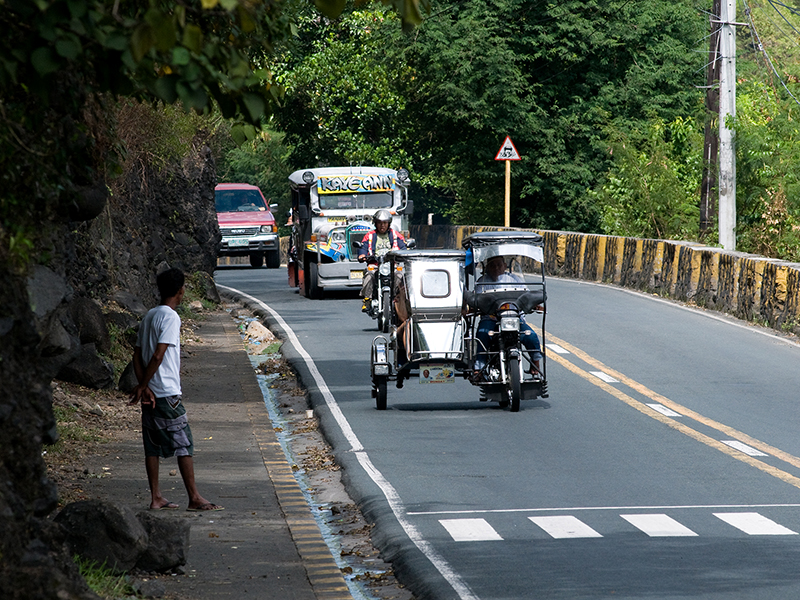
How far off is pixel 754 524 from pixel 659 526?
2.16ft

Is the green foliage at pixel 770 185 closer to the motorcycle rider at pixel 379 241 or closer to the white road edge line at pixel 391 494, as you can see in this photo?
the motorcycle rider at pixel 379 241

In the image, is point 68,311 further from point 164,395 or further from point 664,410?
point 664,410

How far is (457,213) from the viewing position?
56.8 m

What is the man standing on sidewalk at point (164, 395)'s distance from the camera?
934 cm

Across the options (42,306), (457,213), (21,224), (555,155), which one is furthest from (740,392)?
(457,213)

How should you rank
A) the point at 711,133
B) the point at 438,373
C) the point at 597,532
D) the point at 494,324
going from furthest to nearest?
the point at 711,133
the point at 438,373
the point at 494,324
the point at 597,532

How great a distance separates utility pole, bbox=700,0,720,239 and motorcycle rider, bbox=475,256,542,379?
543 inches

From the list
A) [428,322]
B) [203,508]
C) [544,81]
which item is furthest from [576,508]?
[544,81]

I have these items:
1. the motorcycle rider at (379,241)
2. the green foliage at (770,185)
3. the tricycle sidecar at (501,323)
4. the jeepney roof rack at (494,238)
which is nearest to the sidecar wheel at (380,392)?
the tricycle sidecar at (501,323)

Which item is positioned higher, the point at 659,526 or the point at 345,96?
the point at 345,96

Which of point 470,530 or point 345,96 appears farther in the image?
point 345,96

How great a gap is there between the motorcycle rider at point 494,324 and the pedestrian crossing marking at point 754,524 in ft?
15.9

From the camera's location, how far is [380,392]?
13.8 metres

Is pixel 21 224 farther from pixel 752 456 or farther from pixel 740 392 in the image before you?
pixel 740 392
